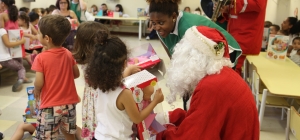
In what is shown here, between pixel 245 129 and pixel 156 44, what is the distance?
6.97m

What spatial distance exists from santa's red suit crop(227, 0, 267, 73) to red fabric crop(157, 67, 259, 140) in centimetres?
161

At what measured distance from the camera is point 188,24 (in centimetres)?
204

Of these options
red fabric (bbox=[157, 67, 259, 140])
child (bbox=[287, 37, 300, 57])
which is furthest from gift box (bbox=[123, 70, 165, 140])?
child (bbox=[287, 37, 300, 57])

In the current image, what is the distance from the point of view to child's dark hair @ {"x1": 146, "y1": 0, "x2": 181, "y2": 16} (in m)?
1.93

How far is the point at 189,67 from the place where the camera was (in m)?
1.47

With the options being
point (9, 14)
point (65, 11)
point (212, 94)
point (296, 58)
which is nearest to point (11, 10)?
point (9, 14)

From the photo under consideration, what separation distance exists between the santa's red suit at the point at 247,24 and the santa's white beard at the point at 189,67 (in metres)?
1.50

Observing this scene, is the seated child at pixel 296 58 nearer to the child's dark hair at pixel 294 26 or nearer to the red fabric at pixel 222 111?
the child's dark hair at pixel 294 26

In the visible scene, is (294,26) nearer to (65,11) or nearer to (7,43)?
(65,11)

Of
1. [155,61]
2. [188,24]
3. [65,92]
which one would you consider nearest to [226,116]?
[155,61]

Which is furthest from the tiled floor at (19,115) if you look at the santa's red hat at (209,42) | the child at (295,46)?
the child at (295,46)

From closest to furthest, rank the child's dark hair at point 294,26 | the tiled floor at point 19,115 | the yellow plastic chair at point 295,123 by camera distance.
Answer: the yellow plastic chair at point 295,123 < the tiled floor at point 19,115 < the child's dark hair at point 294,26

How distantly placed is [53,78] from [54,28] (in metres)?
0.38

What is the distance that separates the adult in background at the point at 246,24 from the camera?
2822 mm
